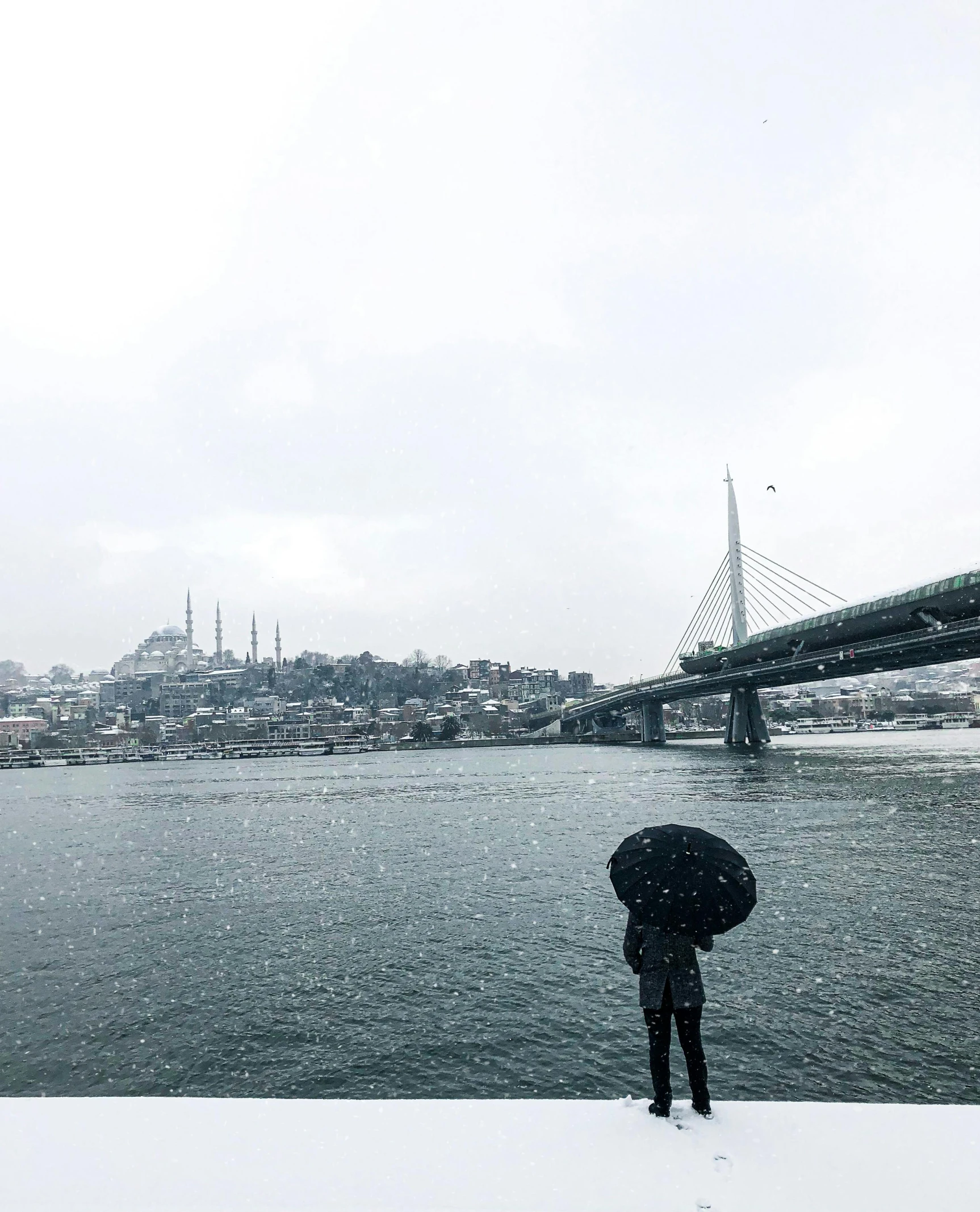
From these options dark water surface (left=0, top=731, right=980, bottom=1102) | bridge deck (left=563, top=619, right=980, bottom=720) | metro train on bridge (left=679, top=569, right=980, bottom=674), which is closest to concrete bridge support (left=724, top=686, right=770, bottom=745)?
bridge deck (left=563, top=619, right=980, bottom=720)

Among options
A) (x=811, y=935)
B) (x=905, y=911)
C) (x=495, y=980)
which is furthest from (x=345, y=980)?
(x=905, y=911)

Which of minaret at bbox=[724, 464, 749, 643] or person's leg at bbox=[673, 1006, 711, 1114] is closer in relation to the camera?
person's leg at bbox=[673, 1006, 711, 1114]

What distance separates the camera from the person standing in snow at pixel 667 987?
4836 millimetres

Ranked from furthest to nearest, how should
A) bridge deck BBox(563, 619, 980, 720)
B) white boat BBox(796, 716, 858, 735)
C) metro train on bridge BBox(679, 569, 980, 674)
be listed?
1. white boat BBox(796, 716, 858, 735)
2. bridge deck BBox(563, 619, 980, 720)
3. metro train on bridge BBox(679, 569, 980, 674)

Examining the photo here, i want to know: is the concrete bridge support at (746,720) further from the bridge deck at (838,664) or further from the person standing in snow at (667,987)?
the person standing in snow at (667,987)

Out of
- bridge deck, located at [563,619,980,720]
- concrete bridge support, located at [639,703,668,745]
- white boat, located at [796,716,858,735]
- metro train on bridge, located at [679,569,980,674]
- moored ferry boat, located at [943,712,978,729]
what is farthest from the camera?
moored ferry boat, located at [943,712,978,729]

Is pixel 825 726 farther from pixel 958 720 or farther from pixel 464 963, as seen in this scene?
pixel 464 963

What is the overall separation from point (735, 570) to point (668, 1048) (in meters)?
85.6

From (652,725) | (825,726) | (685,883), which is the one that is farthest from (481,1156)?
(825,726)

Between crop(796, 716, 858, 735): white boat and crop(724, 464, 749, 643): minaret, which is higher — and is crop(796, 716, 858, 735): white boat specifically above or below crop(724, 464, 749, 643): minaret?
below

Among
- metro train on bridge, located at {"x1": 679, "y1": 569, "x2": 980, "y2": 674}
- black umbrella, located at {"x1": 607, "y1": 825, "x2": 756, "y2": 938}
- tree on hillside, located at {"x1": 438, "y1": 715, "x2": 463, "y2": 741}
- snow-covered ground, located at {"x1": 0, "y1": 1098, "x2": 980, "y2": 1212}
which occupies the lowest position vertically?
tree on hillside, located at {"x1": 438, "y1": 715, "x2": 463, "y2": 741}

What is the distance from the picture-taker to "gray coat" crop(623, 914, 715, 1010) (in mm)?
4852

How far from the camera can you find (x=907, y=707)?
196 meters

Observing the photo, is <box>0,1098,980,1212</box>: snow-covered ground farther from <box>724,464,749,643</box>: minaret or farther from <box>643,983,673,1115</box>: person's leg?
<box>724,464,749,643</box>: minaret
